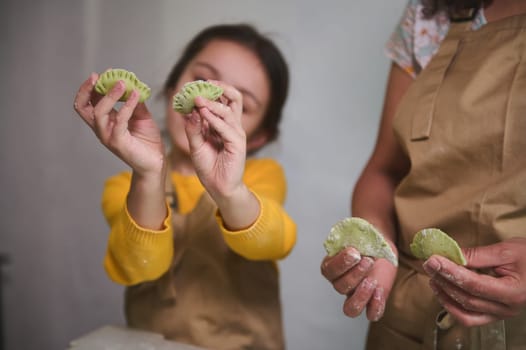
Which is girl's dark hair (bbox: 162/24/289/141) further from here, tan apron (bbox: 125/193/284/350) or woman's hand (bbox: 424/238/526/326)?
woman's hand (bbox: 424/238/526/326)

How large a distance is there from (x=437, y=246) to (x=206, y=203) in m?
0.41

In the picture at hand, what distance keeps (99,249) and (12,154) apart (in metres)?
0.33

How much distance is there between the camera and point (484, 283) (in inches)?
18.0

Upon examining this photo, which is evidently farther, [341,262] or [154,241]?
[154,241]

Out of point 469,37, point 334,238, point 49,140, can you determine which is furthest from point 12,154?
point 469,37

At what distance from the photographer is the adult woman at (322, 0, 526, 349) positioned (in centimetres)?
49

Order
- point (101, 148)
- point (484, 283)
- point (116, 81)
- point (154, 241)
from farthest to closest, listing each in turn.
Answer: point (101, 148) → point (154, 241) → point (116, 81) → point (484, 283)

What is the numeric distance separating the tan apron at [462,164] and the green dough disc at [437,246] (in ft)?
0.29

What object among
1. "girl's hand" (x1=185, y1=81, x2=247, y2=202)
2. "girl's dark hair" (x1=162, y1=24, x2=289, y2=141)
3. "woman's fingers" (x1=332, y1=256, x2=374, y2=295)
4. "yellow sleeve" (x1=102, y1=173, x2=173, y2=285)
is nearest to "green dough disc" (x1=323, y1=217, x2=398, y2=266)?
"woman's fingers" (x1=332, y1=256, x2=374, y2=295)

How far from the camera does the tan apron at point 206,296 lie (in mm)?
799

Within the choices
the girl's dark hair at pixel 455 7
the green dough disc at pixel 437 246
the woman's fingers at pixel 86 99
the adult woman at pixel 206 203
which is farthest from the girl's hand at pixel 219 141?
the girl's dark hair at pixel 455 7

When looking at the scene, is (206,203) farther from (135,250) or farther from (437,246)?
(437,246)

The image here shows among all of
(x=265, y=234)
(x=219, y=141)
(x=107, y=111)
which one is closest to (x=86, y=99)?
(x=107, y=111)

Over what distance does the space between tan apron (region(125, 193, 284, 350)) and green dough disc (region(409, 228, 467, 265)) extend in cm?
37
